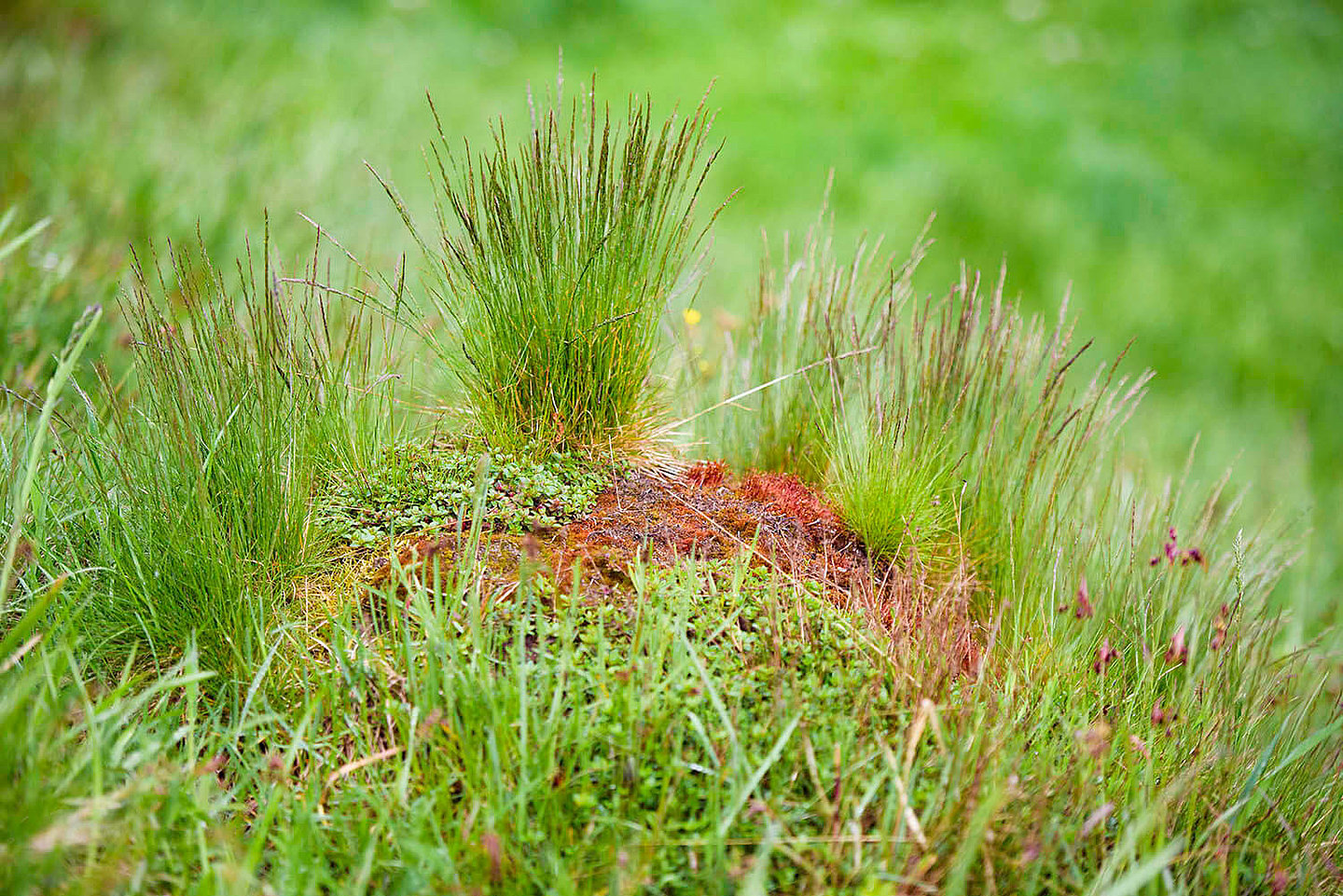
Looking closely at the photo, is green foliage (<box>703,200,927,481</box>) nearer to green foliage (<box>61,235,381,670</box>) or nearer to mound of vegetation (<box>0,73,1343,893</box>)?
mound of vegetation (<box>0,73,1343,893</box>)

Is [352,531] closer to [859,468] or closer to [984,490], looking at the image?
[859,468]

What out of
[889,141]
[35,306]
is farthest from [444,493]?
[889,141]

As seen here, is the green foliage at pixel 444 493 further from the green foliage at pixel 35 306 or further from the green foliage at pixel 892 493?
the green foliage at pixel 35 306

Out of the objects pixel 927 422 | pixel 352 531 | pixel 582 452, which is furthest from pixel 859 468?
pixel 352 531

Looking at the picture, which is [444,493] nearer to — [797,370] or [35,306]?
[797,370]

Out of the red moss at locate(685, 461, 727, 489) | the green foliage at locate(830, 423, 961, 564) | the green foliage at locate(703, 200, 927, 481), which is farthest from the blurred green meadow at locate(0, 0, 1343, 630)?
the green foliage at locate(830, 423, 961, 564)

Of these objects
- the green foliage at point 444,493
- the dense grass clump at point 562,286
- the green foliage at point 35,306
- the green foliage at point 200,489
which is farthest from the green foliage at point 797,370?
the green foliage at point 35,306
